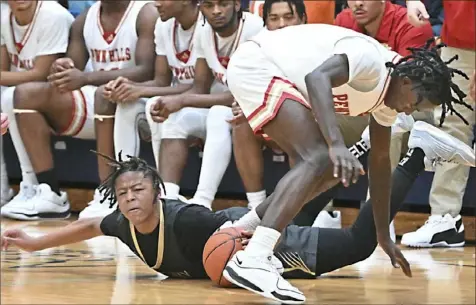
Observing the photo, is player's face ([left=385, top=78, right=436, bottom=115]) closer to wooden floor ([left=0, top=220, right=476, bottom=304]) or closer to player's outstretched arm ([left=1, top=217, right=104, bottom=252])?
wooden floor ([left=0, top=220, right=476, bottom=304])

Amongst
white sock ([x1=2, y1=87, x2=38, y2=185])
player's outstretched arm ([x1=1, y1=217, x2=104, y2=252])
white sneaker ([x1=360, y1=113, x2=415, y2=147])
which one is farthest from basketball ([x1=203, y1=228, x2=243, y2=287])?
white sock ([x1=2, y1=87, x2=38, y2=185])

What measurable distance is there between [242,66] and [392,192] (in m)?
0.77

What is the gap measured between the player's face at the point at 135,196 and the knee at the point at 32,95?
2145mm

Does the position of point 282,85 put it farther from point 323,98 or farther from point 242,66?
point 323,98

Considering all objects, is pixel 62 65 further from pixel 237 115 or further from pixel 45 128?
pixel 237 115

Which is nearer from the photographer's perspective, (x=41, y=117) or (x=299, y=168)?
(x=299, y=168)

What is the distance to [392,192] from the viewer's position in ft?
12.3

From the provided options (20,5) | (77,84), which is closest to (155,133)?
(77,84)

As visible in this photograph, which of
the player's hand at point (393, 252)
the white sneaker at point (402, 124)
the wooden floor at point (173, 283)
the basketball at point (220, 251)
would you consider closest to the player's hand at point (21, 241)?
the wooden floor at point (173, 283)

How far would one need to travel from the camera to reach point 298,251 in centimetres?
363

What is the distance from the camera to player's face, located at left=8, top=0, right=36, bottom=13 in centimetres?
595

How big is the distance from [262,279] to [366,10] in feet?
6.20

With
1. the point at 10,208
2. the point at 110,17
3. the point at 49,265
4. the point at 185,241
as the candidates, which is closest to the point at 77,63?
the point at 110,17

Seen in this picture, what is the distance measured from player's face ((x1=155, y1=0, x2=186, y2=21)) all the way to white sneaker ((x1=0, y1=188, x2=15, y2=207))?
1536 mm
